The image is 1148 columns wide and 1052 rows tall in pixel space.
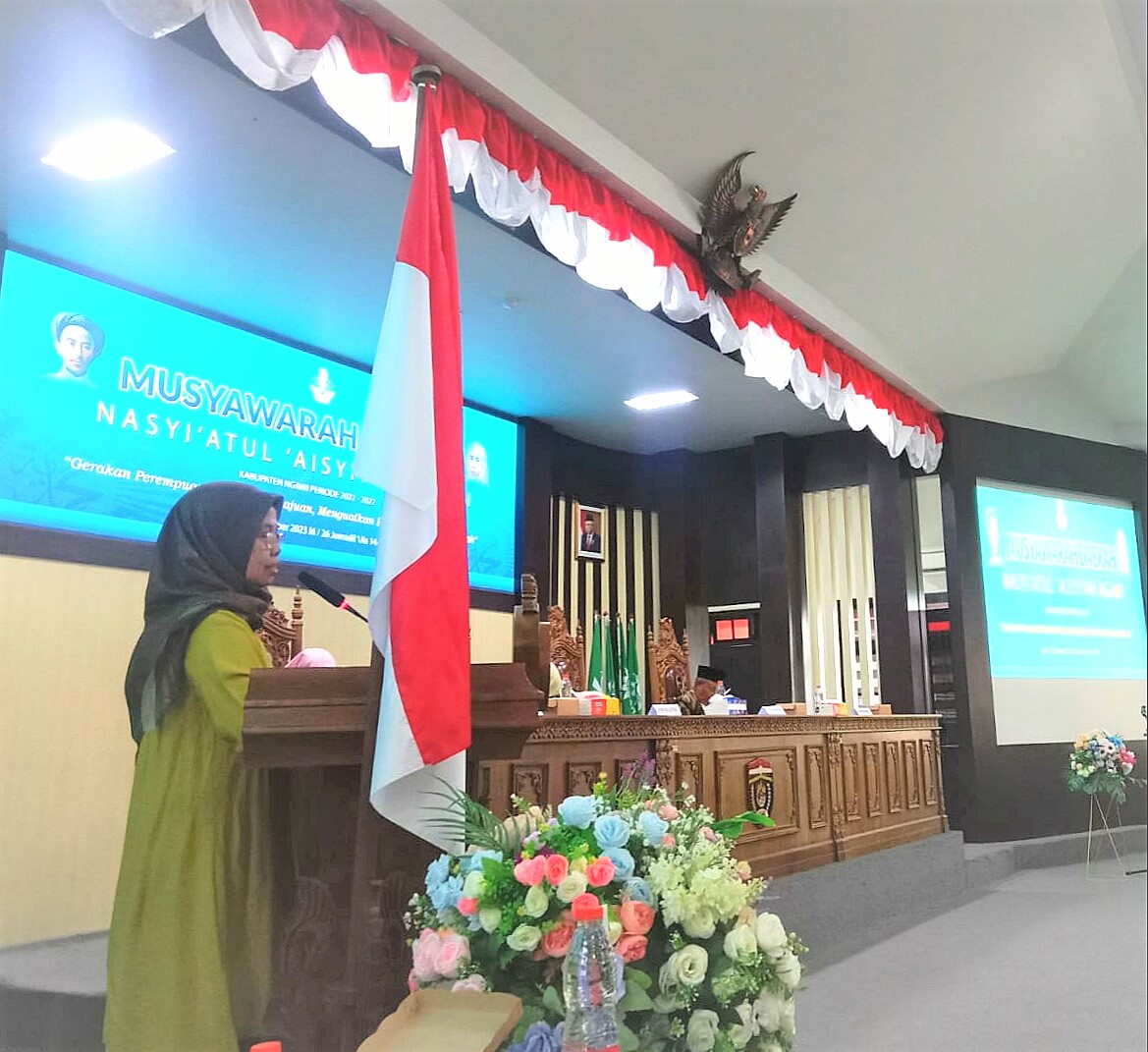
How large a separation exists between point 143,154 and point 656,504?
4.81m

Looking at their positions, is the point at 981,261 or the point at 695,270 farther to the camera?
the point at 981,261

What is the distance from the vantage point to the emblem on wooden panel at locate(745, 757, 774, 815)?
405 centimetres

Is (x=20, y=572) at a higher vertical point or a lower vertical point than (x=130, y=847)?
higher

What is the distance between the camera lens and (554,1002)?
4.37 ft

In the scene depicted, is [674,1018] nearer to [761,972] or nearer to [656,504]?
[761,972]

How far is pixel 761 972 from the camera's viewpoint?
138 cm

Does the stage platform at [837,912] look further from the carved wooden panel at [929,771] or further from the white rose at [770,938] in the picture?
the white rose at [770,938]

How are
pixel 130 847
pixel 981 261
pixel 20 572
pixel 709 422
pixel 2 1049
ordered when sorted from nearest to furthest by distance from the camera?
1. pixel 130 847
2. pixel 2 1049
3. pixel 20 572
4. pixel 981 261
5. pixel 709 422

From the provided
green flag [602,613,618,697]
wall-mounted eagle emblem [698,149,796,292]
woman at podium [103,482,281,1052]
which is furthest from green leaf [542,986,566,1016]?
green flag [602,613,618,697]

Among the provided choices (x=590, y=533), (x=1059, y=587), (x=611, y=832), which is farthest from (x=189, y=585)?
(x=1059, y=587)

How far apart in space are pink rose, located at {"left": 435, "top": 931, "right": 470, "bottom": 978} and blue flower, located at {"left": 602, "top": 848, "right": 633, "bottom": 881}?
24 cm

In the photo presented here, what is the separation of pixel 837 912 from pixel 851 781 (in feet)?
2.54

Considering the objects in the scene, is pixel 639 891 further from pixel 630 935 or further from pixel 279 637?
pixel 279 637

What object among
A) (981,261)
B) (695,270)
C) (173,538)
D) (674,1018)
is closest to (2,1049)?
(173,538)
